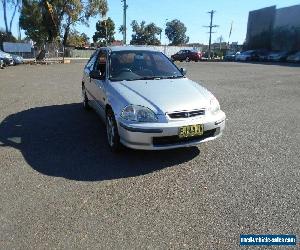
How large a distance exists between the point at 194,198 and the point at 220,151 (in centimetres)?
163

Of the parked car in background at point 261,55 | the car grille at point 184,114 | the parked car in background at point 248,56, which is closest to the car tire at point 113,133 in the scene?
the car grille at point 184,114

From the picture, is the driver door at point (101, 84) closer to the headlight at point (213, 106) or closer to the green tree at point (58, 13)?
the headlight at point (213, 106)

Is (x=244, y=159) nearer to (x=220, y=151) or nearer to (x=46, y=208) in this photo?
(x=220, y=151)

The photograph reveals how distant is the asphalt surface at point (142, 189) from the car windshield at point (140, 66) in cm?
120

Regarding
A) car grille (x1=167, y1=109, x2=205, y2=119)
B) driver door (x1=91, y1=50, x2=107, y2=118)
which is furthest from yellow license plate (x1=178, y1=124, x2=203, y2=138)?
driver door (x1=91, y1=50, x2=107, y2=118)

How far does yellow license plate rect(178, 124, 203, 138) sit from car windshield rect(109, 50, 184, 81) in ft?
4.99

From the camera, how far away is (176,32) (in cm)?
11719

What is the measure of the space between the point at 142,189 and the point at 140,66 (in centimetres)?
269

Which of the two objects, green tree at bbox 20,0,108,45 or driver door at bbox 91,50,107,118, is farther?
green tree at bbox 20,0,108,45

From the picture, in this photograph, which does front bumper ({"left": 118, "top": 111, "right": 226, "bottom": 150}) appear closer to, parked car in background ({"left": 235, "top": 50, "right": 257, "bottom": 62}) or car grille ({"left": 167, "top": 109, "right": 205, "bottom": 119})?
car grille ({"left": 167, "top": 109, "right": 205, "bottom": 119})

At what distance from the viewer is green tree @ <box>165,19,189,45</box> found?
4596 inches

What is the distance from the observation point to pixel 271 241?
2953 mm

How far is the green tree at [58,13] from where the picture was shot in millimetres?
36469

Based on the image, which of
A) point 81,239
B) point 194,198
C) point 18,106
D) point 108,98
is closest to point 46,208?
point 81,239
